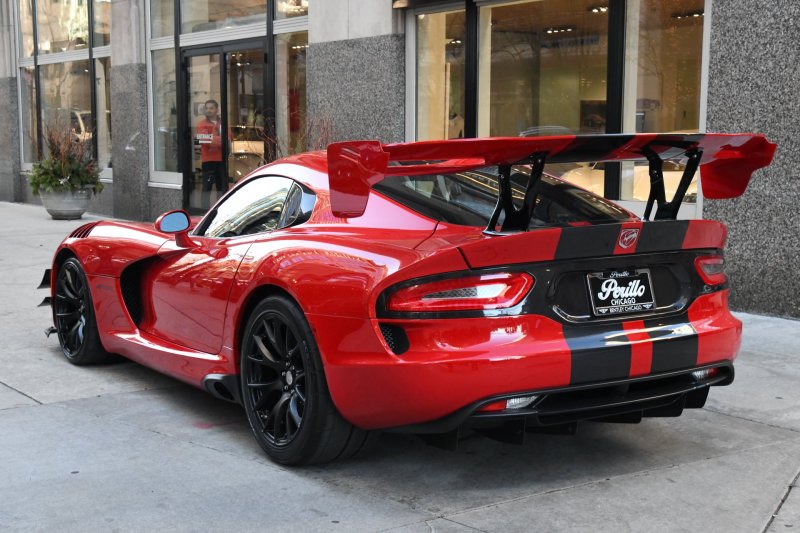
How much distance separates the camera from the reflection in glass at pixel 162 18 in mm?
15729

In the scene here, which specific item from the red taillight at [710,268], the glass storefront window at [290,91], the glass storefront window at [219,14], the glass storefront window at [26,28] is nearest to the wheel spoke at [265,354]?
the red taillight at [710,268]

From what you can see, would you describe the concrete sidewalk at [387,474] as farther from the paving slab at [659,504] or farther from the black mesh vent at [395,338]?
the black mesh vent at [395,338]

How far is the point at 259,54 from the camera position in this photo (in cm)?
1386

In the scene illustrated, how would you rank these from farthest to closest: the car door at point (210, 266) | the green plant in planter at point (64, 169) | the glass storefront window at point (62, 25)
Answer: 1. the glass storefront window at point (62, 25)
2. the green plant in planter at point (64, 169)
3. the car door at point (210, 266)

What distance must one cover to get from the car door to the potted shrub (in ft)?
39.3

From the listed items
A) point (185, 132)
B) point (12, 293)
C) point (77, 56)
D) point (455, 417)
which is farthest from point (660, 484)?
point (77, 56)

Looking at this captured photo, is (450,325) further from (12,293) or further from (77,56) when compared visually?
(77,56)

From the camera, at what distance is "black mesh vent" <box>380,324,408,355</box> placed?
367cm

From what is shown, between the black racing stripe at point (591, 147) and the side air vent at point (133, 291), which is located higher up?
the black racing stripe at point (591, 147)

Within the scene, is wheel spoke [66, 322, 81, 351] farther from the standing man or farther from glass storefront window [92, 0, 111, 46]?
glass storefront window [92, 0, 111, 46]

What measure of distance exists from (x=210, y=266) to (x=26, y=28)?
726 inches

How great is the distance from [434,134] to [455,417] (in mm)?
7885

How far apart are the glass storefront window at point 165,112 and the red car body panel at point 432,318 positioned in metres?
11.8

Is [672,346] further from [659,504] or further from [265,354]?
[265,354]
